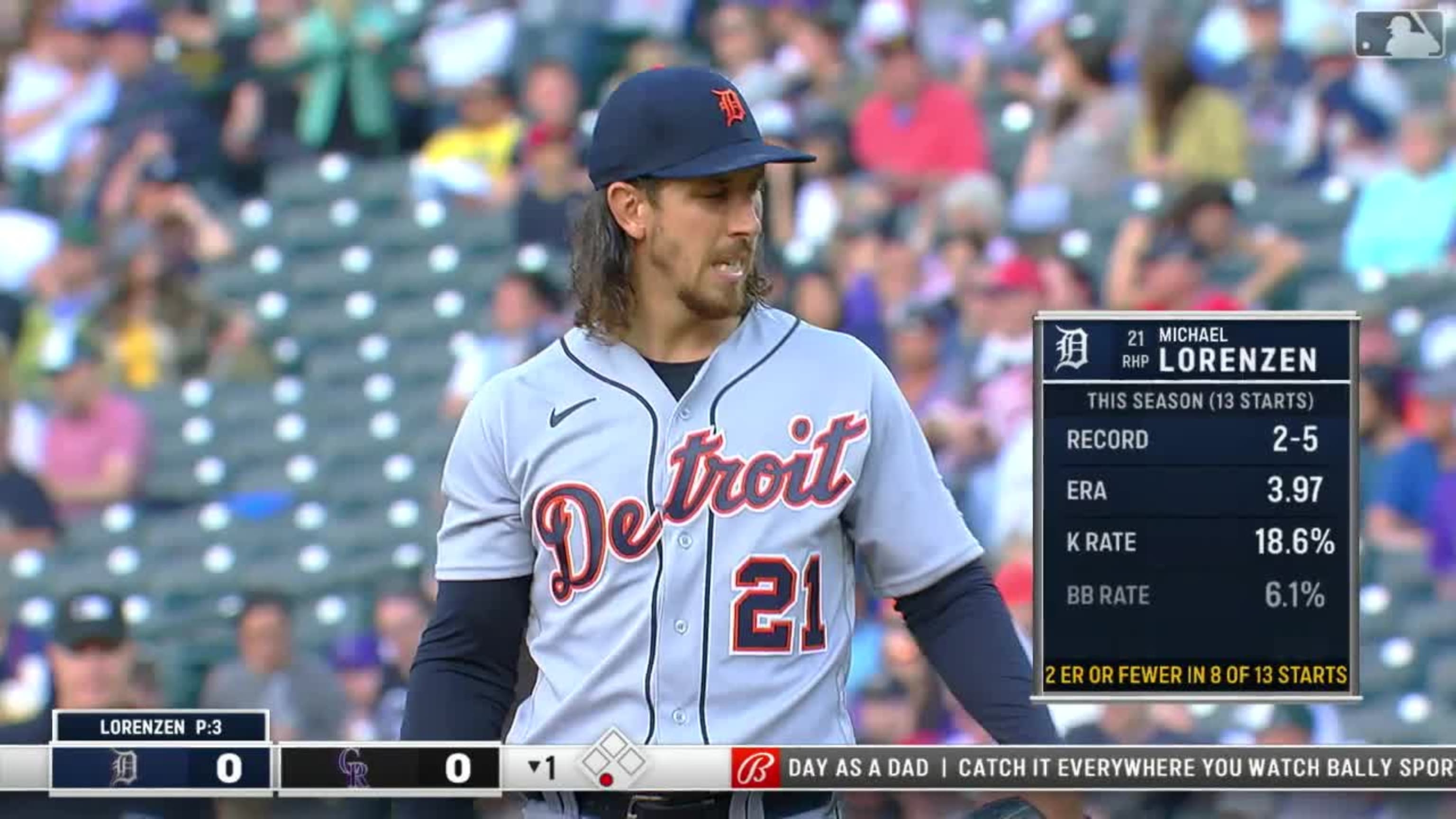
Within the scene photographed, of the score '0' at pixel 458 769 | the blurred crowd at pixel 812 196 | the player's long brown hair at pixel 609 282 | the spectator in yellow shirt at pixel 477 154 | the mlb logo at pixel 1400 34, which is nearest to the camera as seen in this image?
the player's long brown hair at pixel 609 282

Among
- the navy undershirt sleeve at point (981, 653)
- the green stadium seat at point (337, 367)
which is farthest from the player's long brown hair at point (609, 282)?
the green stadium seat at point (337, 367)

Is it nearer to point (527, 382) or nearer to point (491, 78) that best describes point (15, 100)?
point (491, 78)

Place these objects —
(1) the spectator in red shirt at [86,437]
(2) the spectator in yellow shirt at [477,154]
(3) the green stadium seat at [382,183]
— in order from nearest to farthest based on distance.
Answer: (1) the spectator in red shirt at [86,437] < (2) the spectator in yellow shirt at [477,154] < (3) the green stadium seat at [382,183]

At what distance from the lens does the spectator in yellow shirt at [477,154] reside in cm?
552

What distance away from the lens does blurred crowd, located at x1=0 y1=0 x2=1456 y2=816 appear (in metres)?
4.71

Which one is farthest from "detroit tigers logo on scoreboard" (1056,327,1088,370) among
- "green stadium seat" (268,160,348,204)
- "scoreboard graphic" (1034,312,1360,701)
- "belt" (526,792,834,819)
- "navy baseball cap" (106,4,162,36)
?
"navy baseball cap" (106,4,162,36)

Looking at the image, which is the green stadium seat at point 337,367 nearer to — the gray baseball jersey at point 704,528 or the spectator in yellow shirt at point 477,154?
the spectator in yellow shirt at point 477,154

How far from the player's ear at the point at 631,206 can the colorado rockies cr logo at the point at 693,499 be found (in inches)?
8.7

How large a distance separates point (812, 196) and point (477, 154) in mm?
947

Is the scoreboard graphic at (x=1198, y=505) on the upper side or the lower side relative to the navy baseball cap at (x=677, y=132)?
lower

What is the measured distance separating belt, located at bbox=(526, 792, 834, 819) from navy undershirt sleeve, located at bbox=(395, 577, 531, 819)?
126 millimetres

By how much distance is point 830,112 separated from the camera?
5363 mm

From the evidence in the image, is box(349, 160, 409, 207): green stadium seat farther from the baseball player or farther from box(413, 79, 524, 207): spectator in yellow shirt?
the baseball player

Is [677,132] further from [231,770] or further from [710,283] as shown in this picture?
[231,770]
